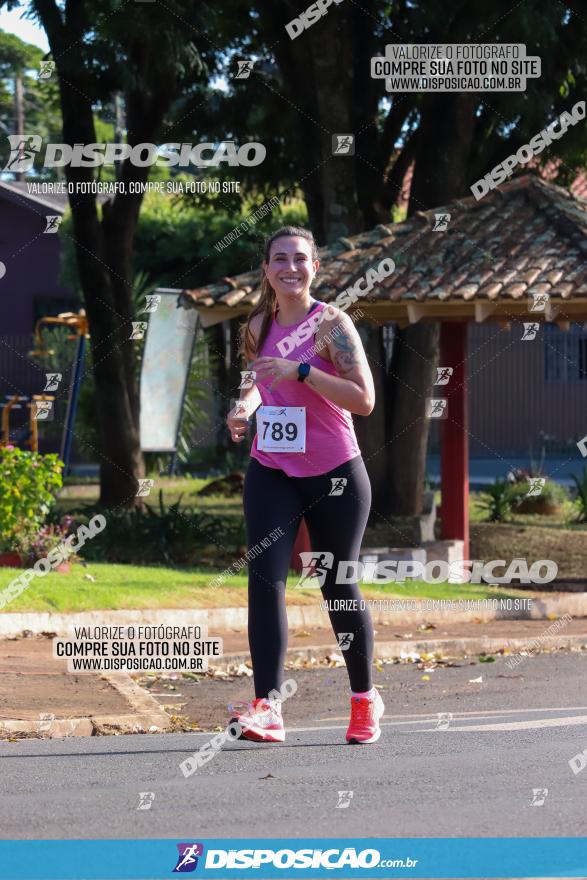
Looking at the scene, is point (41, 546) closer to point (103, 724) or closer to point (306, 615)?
point (306, 615)

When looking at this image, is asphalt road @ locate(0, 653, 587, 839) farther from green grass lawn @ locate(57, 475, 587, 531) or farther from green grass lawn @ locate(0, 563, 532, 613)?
green grass lawn @ locate(57, 475, 587, 531)

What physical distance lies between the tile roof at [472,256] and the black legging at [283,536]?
804 cm

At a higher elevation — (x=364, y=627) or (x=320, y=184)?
(x=320, y=184)

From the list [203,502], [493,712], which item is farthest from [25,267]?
[493,712]

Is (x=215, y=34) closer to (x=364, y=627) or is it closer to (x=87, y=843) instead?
(x=364, y=627)

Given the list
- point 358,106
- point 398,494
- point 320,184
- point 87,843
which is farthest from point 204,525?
point 87,843

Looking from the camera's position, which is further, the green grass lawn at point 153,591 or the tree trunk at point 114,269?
the tree trunk at point 114,269

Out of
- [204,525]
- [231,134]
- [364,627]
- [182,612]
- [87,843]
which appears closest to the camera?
[87,843]

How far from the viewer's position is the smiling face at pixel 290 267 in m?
6.85

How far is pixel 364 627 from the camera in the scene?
6.86 m

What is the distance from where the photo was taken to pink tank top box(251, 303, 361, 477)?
6730 mm

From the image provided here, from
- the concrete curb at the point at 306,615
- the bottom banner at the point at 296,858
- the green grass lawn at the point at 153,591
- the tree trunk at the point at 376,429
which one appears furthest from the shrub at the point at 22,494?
the bottom banner at the point at 296,858

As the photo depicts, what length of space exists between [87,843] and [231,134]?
17.1m

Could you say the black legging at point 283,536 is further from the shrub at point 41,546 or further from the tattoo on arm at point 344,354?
the shrub at point 41,546
